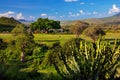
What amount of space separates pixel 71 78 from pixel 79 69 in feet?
2.70

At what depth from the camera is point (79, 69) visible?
2136cm

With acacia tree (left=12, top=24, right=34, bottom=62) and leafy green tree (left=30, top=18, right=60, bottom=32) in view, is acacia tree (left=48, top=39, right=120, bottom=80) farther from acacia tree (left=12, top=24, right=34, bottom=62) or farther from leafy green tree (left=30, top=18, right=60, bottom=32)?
leafy green tree (left=30, top=18, right=60, bottom=32)

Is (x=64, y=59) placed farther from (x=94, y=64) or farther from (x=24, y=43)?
(x=24, y=43)

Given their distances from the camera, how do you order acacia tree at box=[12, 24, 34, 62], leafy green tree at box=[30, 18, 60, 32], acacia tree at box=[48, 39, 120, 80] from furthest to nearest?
leafy green tree at box=[30, 18, 60, 32] → acacia tree at box=[12, 24, 34, 62] → acacia tree at box=[48, 39, 120, 80]

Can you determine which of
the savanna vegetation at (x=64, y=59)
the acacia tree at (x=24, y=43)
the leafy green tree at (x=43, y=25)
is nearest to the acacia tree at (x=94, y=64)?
the savanna vegetation at (x=64, y=59)

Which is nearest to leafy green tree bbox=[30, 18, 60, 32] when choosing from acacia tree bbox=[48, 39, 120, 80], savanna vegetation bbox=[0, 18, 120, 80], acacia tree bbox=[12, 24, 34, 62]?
savanna vegetation bbox=[0, 18, 120, 80]

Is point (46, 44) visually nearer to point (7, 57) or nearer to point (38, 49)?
point (38, 49)

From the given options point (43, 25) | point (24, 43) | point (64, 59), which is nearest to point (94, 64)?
point (64, 59)

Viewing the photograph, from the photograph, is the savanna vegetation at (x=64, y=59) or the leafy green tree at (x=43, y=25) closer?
the savanna vegetation at (x=64, y=59)

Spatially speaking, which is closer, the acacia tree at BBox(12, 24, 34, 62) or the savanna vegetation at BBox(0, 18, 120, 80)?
the savanna vegetation at BBox(0, 18, 120, 80)

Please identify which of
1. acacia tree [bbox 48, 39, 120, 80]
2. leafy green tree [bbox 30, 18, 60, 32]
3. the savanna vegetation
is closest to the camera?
acacia tree [bbox 48, 39, 120, 80]

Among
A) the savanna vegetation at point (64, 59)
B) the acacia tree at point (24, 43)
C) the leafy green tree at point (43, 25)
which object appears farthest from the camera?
the leafy green tree at point (43, 25)

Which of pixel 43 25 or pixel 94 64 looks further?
pixel 43 25

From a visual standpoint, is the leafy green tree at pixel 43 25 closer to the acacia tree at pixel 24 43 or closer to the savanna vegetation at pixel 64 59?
the savanna vegetation at pixel 64 59
